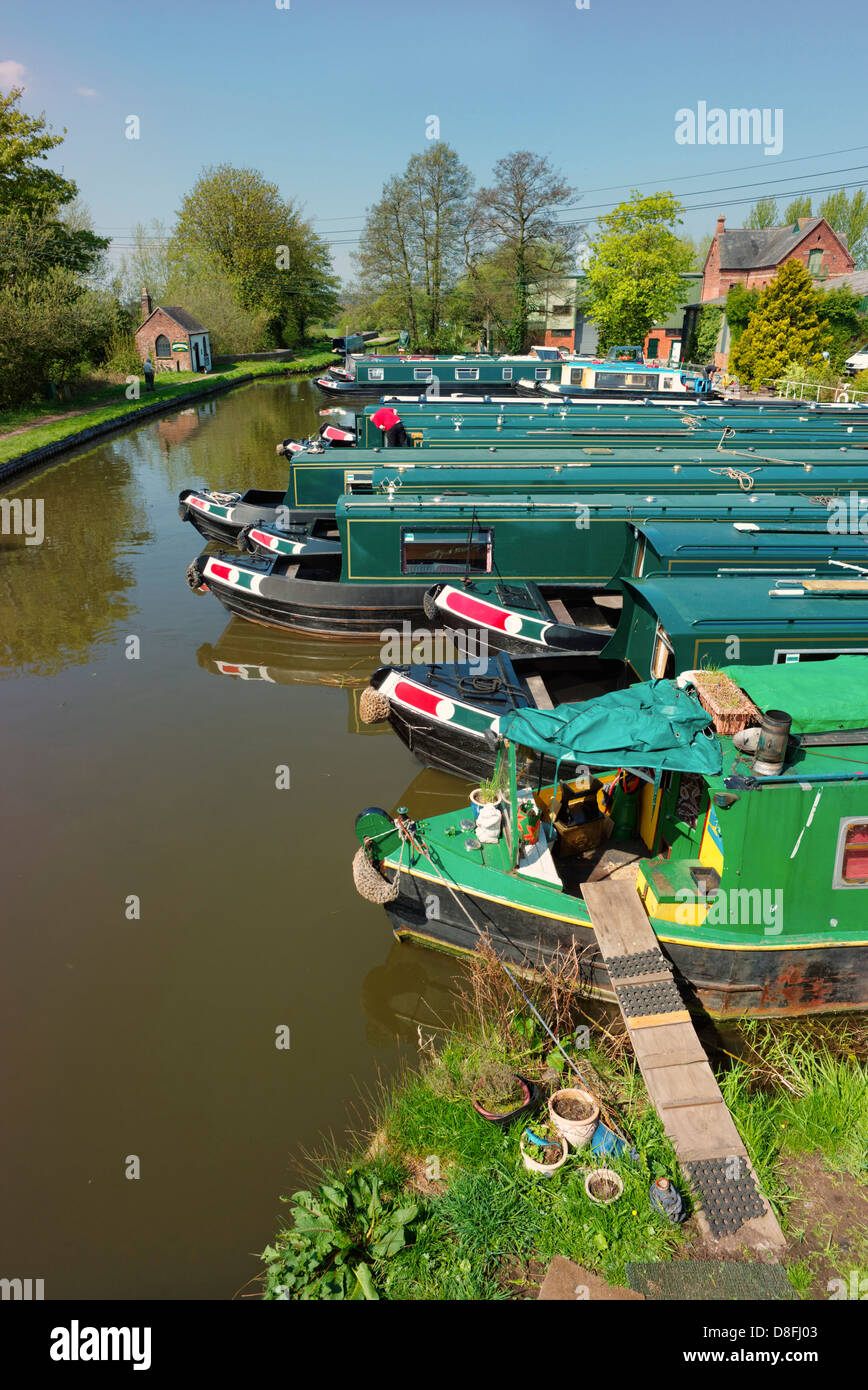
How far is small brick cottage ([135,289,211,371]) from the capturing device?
51.8 m

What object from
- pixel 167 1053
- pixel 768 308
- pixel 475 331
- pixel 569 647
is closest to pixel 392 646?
pixel 569 647

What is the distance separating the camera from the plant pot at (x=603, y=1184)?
517 centimetres

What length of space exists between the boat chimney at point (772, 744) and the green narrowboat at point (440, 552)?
7.90 meters

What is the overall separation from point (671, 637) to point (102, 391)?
4318 cm

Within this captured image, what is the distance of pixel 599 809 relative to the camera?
26.9ft

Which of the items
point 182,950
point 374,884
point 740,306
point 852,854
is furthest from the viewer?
point 740,306

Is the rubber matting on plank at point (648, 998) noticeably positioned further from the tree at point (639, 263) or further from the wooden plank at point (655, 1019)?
the tree at point (639, 263)

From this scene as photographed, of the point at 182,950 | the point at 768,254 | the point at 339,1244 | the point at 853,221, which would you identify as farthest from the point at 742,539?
the point at 853,221

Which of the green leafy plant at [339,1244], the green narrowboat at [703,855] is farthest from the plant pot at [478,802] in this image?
the green leafy plant at [339,1244]

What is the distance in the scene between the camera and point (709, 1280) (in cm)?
475

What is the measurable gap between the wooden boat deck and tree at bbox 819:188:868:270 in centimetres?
9773

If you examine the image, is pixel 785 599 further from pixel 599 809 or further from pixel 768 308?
pixel 768 308

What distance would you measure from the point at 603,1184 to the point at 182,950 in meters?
4.78

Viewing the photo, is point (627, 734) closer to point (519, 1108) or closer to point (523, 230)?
point (519, 1108)
